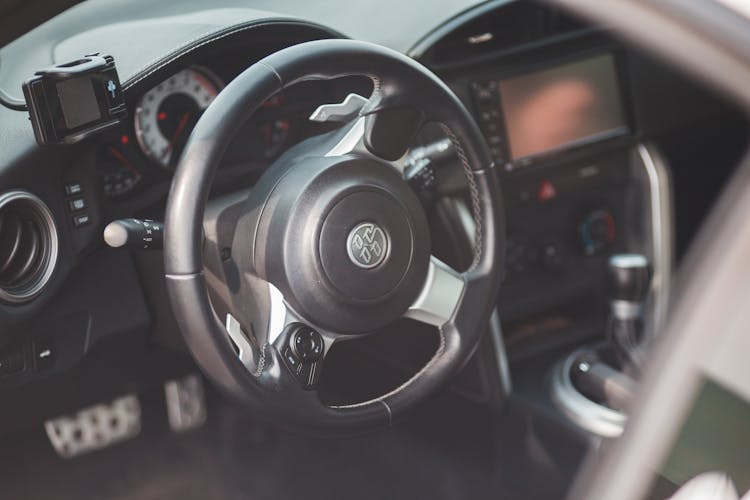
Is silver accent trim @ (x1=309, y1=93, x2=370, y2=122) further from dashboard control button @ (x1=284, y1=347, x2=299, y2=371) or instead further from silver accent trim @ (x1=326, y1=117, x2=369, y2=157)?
dashboard control button @ (x1=284, y1=347, x2=299, y2=371)

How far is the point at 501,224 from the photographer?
1553 mm

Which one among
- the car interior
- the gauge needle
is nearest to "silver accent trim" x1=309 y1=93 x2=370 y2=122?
the car interior

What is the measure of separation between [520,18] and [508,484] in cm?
98

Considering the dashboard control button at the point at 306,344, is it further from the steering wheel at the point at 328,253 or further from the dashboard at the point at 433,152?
the dashboard at the point at 433,152

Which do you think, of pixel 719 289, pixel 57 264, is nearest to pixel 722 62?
pixel 719 289

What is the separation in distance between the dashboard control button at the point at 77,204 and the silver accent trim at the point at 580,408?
1012mm

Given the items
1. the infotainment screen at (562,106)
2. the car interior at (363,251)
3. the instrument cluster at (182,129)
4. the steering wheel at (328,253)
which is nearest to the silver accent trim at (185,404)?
the car interior at (363,251)

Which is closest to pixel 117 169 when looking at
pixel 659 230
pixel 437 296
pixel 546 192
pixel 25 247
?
pixel 25 247

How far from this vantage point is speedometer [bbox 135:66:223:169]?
1640 mm

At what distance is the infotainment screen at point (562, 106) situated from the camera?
210cm

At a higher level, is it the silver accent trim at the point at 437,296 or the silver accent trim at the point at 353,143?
the silver accent trim at the point at 353,143

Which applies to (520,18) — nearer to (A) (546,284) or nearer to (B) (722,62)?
(A) (546,284)

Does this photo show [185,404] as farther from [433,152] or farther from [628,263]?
[628,263]

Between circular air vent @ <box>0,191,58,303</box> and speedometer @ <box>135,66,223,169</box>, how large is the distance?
235 millimetres
